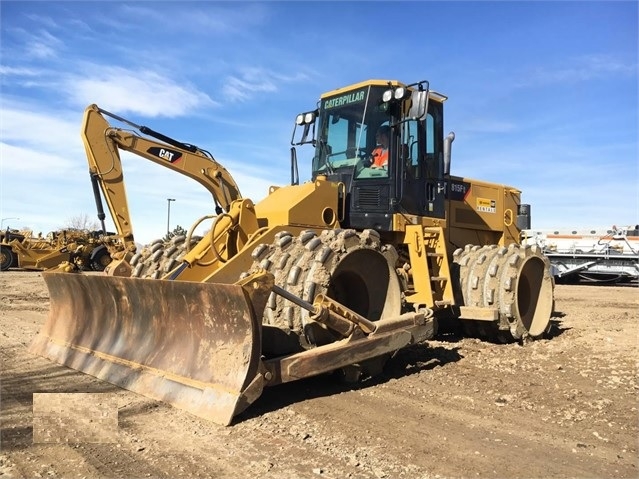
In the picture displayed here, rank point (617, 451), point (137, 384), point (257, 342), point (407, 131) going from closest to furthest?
point (617, 451)
point (257, 342)
point (137, 384)
point (407, 131)

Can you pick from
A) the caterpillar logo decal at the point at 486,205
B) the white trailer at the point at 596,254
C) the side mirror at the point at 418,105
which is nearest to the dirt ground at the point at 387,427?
the side mirror at the point at 418,105

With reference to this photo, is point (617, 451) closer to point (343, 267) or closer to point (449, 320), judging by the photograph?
point (343, 267)

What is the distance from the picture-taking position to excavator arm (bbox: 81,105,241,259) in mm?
8883

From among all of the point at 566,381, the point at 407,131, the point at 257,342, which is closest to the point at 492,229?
the point at 407,131

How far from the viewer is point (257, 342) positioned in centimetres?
447

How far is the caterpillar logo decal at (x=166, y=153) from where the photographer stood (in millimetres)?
9078

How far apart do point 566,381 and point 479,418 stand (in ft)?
5.82

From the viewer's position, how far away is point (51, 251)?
26656 mm

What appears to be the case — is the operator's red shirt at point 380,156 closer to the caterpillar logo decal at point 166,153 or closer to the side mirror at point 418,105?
the side mirror at point 418,105

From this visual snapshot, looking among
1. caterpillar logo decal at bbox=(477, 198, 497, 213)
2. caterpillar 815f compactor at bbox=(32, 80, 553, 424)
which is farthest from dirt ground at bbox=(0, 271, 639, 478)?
caterpillar logo decal at bbox=(477, 198, 497, 213)

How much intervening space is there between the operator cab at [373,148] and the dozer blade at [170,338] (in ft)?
9.19

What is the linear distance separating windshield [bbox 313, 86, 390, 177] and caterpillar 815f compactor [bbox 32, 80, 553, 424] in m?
0.02

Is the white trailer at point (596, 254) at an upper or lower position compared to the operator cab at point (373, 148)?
lower

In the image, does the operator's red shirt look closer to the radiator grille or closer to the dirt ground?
the radiator grille
